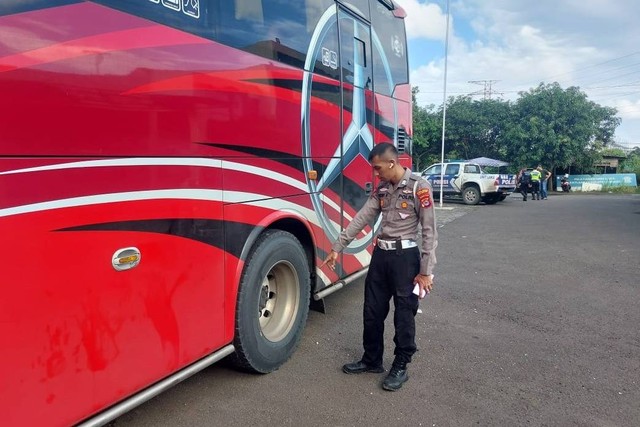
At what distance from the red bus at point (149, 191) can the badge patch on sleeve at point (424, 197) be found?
1.03 m

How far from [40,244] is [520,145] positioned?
108 feet

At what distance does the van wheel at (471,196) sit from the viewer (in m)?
19.5

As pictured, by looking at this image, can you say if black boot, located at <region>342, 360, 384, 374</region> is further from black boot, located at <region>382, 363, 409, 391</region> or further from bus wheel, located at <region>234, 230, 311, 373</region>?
bus wheel, located at <region>234, 230, 311, 373</region>

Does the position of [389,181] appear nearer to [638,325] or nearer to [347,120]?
[347,120]

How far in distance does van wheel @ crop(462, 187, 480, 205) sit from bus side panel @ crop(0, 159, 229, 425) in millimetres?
18217

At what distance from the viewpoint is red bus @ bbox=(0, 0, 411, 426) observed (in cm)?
185

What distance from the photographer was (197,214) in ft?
8.80

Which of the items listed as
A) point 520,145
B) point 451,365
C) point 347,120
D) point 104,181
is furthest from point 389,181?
point 520,145

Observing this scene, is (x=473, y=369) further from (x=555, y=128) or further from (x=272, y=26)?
(x=555, y=128)

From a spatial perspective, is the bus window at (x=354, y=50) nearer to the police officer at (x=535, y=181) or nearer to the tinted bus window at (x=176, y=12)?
the tinted bus window at (x=176, y=12)

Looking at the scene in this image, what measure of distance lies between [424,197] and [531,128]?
100ft

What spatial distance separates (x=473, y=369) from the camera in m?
3.78

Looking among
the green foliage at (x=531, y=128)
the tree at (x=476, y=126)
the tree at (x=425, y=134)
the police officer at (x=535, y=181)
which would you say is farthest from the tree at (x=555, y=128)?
the police officer at (x=535, y=181)

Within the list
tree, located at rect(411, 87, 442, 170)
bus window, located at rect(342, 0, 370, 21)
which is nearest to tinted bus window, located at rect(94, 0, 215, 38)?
bus window, located at rect(342, 0, 370, 21)
